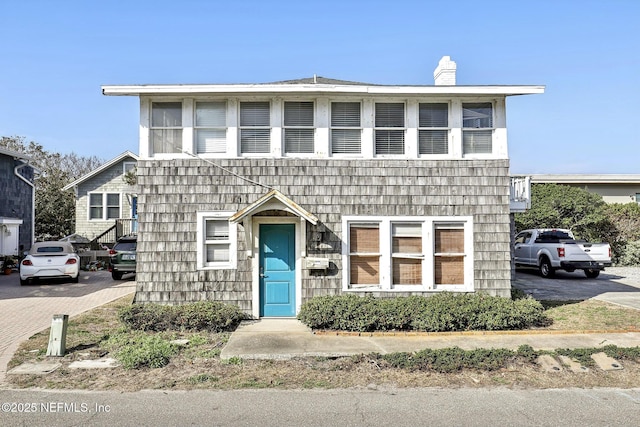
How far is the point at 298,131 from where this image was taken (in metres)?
10.5

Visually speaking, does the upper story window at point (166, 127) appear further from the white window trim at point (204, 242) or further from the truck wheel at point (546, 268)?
the truck wheel at point (546, 268)

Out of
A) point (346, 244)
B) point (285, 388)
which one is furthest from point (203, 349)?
point (346, 244)

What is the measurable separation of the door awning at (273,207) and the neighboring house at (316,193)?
0.42 m

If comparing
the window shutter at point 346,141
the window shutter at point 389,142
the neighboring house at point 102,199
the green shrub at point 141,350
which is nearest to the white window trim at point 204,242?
the green shrub at point 141,350

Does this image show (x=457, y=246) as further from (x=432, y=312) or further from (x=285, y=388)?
(x=285, y=388)

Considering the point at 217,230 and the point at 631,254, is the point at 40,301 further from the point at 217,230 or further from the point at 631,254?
the point at 631,254

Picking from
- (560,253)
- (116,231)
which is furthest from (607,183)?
(116,231)

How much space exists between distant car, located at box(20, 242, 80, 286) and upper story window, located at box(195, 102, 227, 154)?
30.8 feet

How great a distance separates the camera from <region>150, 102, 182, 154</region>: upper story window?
10391 mm

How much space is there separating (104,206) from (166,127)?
20221 mm

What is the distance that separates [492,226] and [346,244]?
333 centimetres

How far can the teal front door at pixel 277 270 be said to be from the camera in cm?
1026

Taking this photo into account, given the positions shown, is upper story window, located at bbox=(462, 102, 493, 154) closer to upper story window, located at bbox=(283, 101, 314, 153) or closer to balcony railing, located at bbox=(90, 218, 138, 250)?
upper story window, located at bbox=(283, 101, 314, 153)

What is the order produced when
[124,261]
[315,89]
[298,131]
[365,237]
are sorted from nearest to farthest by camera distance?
1. [315,89]
2. [365,237]
3. [298,131]
4. [124,261]
